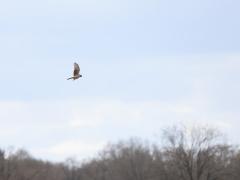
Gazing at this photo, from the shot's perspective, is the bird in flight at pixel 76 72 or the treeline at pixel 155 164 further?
the treeline at pixel 155 164

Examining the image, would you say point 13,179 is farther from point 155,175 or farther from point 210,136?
point 210,136

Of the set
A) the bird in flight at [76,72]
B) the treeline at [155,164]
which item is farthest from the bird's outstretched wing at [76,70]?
the treeline at [155,164]

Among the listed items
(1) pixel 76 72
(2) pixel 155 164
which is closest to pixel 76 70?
(1) pixel 76 72

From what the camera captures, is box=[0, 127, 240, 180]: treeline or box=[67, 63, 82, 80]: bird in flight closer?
box=[67, 63, 82, 80]: bird in flight

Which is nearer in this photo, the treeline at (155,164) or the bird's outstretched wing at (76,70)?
the bird's outstretched wing at (76,70)

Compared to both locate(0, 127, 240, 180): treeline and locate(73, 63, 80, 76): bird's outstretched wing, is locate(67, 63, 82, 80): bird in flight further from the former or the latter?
locate(0, 127, 240, 180): treeline

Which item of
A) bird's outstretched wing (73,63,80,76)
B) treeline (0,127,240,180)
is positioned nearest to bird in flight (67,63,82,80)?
bird's outstretched wing (73,63,80,76)

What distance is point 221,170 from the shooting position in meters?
113

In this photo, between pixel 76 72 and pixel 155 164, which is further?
pixel 155 164

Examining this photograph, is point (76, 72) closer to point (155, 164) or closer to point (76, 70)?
point (76, 70)

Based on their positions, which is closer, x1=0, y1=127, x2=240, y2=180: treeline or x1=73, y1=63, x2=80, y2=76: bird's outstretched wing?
x1=73, y1=63, x2=80, y2=76: bird's outstretched wing

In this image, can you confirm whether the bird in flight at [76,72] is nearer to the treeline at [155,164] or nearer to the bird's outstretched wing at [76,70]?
the bird's outstretched wing at [76,70]

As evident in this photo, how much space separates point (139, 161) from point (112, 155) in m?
21.7

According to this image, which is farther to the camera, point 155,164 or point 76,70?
point 155,164
